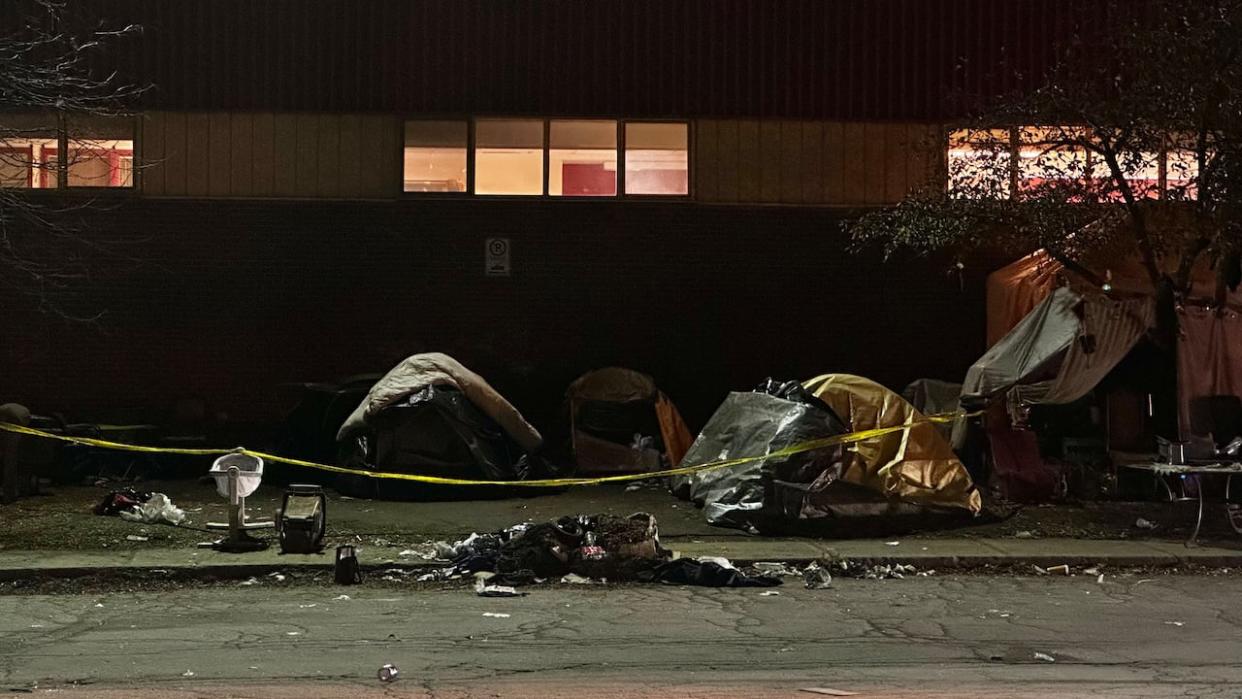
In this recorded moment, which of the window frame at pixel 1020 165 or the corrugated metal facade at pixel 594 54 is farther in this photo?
the corrugated metal facade at pixel 594 54

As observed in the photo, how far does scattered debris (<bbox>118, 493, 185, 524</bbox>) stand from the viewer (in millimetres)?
11781

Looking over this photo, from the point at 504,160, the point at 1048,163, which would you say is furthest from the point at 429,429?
the point at 1048,163

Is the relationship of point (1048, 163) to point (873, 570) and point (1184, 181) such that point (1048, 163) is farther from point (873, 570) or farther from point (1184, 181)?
point (873, 570)

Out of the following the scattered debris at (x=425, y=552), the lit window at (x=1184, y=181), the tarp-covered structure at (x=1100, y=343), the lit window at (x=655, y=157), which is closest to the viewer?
the scattered debris at (x=425, y=552)

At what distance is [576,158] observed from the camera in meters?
17.2

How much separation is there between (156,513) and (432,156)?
7.07 m

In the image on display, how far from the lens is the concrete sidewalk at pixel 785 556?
983 cm

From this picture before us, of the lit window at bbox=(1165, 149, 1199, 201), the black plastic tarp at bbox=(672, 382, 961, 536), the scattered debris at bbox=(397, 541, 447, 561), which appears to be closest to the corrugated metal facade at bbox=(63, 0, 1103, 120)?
the lit window at bbox=(1165, 149, 1199, 201)

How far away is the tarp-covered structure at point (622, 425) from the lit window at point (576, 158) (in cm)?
283

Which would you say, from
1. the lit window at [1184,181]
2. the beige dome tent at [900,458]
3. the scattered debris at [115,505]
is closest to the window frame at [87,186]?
the scattered debris at [115,505]

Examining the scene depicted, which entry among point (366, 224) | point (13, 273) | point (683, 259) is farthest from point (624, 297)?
point (13, 273)

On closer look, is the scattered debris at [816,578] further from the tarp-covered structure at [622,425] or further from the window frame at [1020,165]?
the window frame at [1020,165]

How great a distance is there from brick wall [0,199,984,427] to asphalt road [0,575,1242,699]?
25.0 feet

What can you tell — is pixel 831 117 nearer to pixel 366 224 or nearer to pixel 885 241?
pixel 885 241
